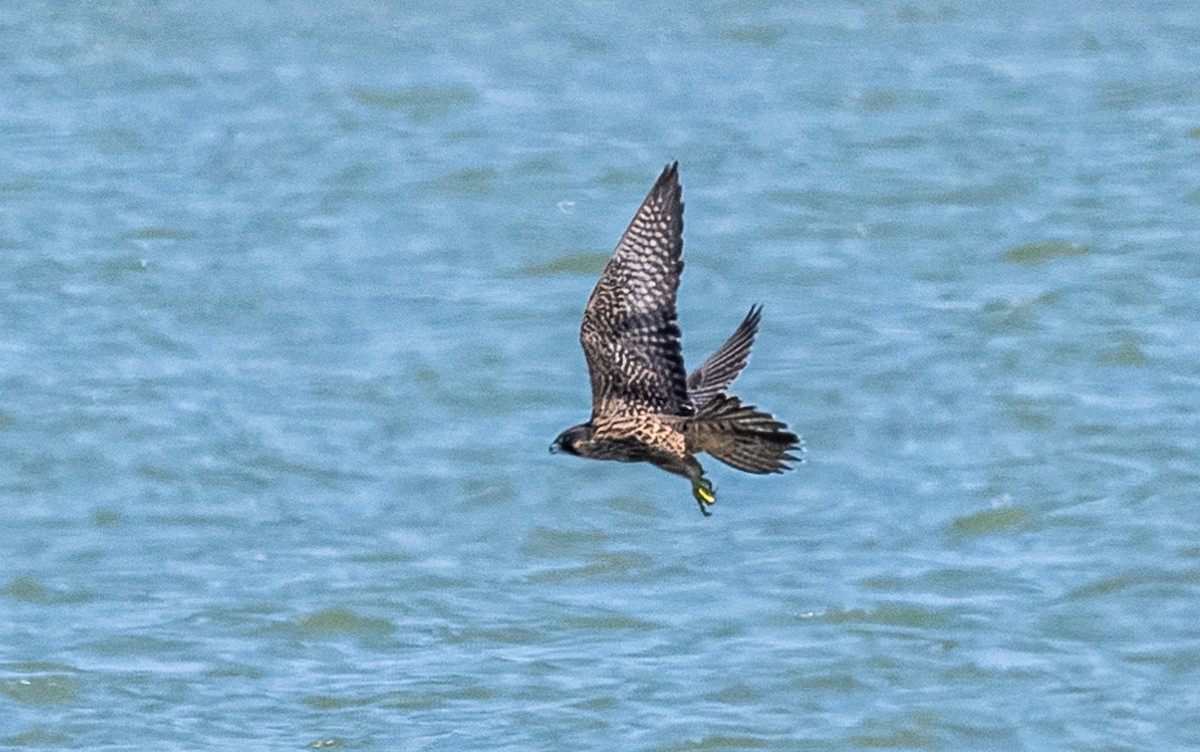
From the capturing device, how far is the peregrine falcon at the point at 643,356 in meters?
8.80

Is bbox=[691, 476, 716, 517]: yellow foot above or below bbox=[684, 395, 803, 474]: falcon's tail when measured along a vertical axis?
below

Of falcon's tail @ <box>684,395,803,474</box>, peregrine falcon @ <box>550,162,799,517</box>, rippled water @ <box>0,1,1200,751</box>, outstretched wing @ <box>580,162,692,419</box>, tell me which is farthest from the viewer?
rippled water @ <box>0,1,1200,751</box>

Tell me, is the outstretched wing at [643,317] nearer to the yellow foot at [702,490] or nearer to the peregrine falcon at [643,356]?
the peregrine falcon at [643,356]

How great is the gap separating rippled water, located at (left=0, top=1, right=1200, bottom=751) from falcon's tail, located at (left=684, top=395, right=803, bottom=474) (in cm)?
265

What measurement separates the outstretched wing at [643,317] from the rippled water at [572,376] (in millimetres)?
2053

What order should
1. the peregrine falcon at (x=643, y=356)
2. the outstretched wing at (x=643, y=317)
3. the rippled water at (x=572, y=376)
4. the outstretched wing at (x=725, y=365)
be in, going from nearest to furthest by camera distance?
the peregrine falcon at (x=643, y=356) → the outstretched wing at (x=643, y=317) → the outstretched wing at (x=725, y=365) → the rippled water at (x=572, y=376)

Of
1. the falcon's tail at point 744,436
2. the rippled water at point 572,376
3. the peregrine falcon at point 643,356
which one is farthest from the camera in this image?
the rippled water at point 572,376

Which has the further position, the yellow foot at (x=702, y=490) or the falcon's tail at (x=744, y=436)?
the yellow foot at (x=702, y=490)

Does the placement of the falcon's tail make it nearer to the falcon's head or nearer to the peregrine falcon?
the peregrine falcon

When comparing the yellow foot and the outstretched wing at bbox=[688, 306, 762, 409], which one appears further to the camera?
the outstretched wing at bbox=[688, 306, 762, 409]

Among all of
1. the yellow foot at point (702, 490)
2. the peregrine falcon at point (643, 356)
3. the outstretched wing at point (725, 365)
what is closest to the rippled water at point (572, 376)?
the outstretched wing at point (725, 365)

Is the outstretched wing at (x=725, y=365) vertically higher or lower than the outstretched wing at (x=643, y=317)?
lower

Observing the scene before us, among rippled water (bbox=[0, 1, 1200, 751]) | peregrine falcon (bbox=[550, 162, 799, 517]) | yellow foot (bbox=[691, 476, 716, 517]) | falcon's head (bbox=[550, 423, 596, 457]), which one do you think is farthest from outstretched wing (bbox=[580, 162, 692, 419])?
rippled water (bbox=[0, 1, 1200, 751])

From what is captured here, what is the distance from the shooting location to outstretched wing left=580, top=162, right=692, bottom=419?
9.10 meters
